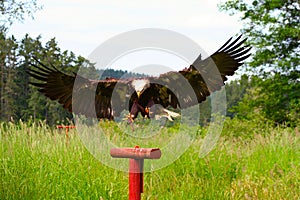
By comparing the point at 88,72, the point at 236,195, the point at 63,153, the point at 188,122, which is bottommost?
the point at 236,195

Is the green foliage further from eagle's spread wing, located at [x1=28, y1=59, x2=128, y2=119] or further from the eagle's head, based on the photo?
the eagle's head

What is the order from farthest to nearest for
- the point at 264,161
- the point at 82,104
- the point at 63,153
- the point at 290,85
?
the point at 290,85
the point at 264,161
the point at 63,153
the point at 82,104

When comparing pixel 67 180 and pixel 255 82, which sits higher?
pixel 255 82

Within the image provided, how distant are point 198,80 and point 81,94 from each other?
26.0 inches

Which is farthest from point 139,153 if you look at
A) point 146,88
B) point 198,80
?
point 198,80

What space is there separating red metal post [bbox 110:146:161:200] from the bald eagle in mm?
196

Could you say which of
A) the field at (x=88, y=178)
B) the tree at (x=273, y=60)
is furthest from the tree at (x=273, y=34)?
the field at (x=88, y=178)

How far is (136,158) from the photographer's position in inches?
105

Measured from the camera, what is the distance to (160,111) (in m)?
2.63

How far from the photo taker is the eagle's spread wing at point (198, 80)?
2.54 m

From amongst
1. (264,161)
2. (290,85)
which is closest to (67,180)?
(264,161)

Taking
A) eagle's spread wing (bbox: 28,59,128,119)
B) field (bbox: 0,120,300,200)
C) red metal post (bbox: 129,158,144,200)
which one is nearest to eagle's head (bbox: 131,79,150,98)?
eagle's spread wing (bbox: 28,59,128,119)

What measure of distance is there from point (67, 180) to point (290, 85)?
10.0m

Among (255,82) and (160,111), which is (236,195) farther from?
(255,82)
